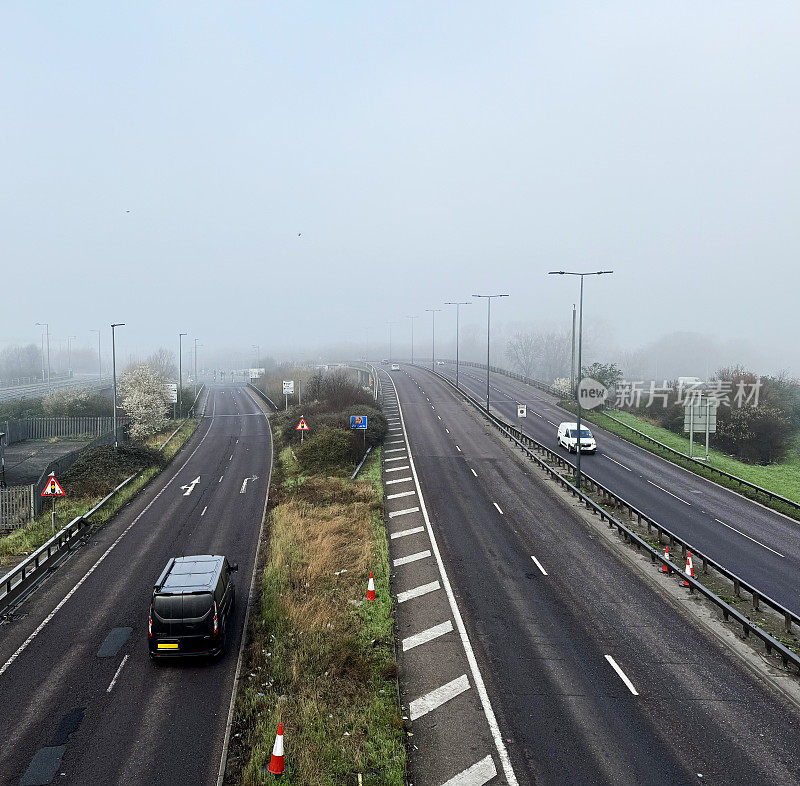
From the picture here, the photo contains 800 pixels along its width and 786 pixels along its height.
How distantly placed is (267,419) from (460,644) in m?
52.1

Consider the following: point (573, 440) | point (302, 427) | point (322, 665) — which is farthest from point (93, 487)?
point (573, 440)

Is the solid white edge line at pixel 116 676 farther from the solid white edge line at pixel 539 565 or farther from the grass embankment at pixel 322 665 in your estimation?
the solid white edge line at pixel 539 565

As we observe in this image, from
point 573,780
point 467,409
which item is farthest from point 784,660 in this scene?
point 467,409

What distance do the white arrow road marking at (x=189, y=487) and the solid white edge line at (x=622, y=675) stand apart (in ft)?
76.5

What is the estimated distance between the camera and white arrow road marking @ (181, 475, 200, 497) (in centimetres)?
3161

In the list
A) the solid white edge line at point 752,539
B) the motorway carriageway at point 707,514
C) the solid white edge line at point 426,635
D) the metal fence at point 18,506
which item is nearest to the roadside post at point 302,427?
the metal fence at point 18,506

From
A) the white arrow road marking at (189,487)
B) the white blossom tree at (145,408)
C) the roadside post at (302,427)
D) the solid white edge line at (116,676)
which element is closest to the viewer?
the solid white edge line at (116,676)

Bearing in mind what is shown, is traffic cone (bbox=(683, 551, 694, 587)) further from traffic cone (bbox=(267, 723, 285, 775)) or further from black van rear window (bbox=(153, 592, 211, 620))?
black van rear window (bbox=(153, 592, 211, 620))

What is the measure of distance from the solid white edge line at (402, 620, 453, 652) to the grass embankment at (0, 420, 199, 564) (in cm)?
1530

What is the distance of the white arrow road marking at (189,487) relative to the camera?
104 feet

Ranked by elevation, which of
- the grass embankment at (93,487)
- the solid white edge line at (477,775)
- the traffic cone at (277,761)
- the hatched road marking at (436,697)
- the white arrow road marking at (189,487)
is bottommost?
the white arrow road marking at (189,487)

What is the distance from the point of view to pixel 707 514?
26.8 meters

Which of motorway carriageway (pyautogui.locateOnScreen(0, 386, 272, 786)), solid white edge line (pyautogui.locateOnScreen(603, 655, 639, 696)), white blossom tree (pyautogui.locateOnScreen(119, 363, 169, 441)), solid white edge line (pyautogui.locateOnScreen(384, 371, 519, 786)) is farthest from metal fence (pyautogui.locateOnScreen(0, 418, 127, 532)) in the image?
solid white edge line (pyautogui.locateOnScreen(603, 655, 639, 696))

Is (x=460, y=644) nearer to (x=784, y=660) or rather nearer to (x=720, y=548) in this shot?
(x=784, y=660)
